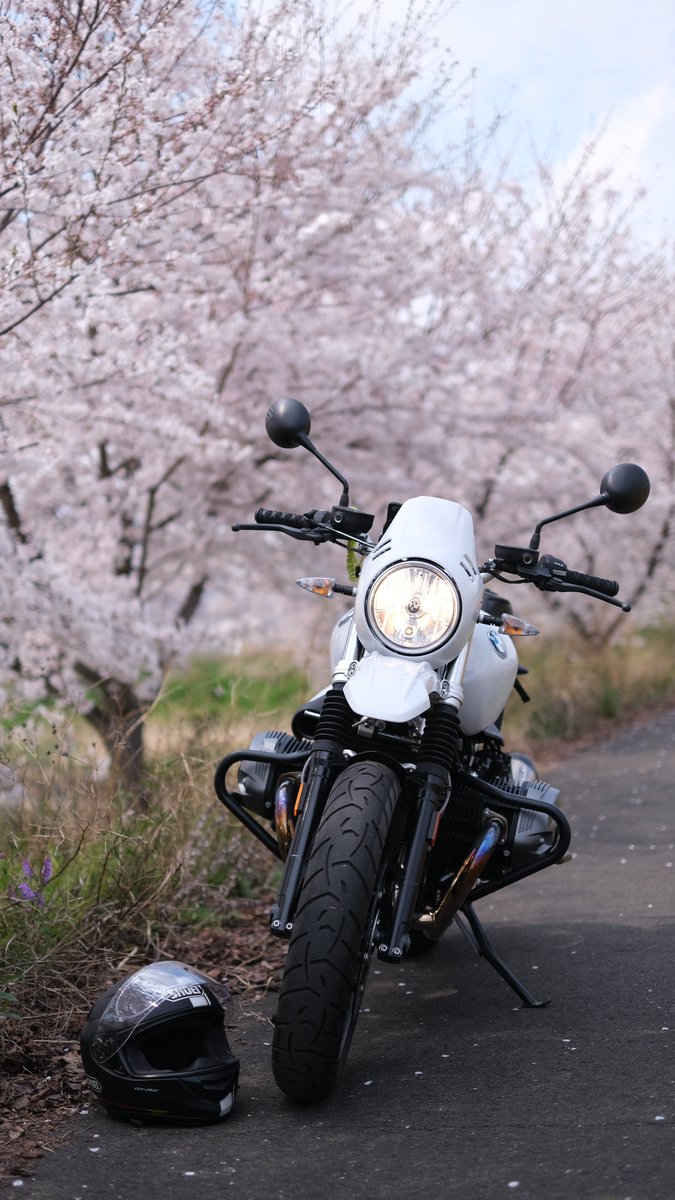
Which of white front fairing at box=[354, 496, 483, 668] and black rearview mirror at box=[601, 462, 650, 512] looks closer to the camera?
white front fairing at box=[354, 496, 483, 668]

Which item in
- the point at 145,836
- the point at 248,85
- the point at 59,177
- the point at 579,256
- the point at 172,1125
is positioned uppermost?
the point at 579,256

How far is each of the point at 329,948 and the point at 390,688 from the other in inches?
26.9

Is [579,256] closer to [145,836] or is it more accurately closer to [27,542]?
[27,542]

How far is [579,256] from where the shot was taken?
11.3 metres

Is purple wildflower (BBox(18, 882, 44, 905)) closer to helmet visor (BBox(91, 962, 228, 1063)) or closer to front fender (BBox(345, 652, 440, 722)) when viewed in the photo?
helmet visor (BBox(91, 962, 228, 1063))

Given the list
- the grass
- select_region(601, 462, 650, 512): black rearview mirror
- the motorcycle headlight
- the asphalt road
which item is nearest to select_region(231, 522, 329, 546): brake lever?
the motorcycle headlight

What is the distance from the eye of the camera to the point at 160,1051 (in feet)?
10.4

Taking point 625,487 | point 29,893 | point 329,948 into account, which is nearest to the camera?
point 329,948

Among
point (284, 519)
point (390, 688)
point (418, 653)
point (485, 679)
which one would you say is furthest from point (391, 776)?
point (284, 519)

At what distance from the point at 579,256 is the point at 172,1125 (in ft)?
32.3

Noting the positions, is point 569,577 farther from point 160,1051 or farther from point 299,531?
point 160,1051

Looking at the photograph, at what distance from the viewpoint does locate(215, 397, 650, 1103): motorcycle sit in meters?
2.97

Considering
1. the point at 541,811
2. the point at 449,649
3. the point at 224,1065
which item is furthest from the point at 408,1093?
the point at 449,649

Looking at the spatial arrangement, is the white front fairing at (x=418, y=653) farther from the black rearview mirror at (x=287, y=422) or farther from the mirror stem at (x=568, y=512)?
the black rearview mirror at (x=287, y=422)
